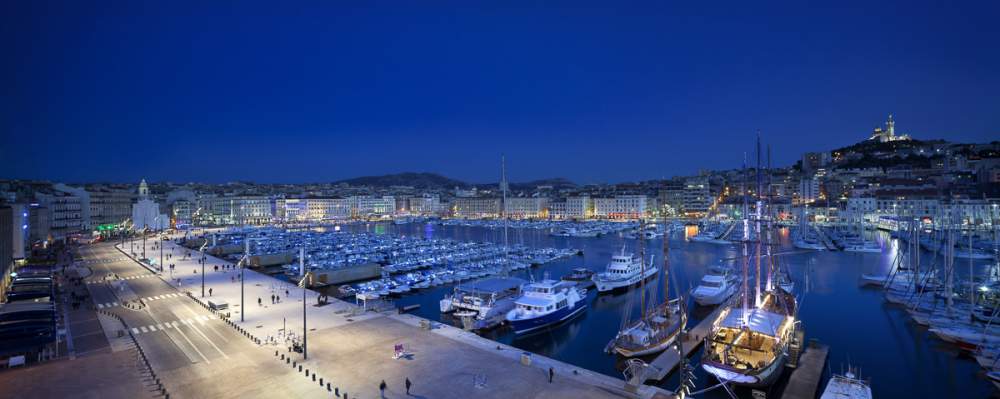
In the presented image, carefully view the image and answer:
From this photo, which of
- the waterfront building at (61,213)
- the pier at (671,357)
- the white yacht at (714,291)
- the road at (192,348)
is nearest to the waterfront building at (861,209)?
the white yacht at (714,291)

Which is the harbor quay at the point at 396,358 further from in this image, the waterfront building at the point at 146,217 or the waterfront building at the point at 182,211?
the waterfront building at the point at 182,211

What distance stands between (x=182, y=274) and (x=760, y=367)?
102ft

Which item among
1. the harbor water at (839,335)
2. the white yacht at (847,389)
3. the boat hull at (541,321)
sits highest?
the white yacht at (847,389)

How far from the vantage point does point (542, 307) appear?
19938mm

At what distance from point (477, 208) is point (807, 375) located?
10869 cm

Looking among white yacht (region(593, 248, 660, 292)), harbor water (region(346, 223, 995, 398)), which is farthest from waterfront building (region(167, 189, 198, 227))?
white yacht (region(593, 248, 660, 292))

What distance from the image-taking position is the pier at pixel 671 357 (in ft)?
44.5

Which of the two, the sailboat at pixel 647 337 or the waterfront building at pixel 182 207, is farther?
the waterfront building at pixel 182 207

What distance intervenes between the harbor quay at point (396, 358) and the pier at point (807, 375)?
14.2 feet

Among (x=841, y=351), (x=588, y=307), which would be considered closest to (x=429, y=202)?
(x=588, y=307)

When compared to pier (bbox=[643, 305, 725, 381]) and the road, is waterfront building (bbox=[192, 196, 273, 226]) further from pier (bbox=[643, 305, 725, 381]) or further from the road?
pier (bbox=[643, 305, 725, 381])

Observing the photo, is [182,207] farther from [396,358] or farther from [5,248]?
[396,358]

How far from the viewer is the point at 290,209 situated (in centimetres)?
10919

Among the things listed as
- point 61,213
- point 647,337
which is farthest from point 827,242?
point 61,213
